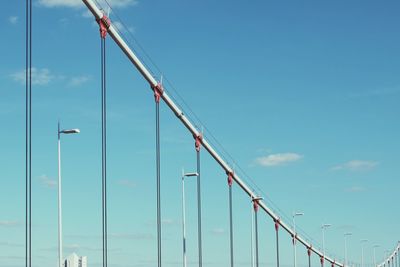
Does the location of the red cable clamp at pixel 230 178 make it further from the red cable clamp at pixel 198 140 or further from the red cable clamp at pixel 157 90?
the red cable clamp at pixel 157 90

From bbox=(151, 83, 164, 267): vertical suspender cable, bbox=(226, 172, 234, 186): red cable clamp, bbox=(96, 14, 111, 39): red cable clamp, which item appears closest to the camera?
bbox=(96, 14, 111, 39): red cable clamp

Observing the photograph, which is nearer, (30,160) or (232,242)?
(30,160)

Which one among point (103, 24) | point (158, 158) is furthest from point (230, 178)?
point (103, 24)

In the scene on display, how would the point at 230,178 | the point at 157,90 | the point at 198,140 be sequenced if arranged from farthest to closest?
the point at 230,178
the point at 198,140
the point at 157,90

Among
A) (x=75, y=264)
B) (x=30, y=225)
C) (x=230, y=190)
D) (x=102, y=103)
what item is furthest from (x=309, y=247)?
(x=30, y=225)

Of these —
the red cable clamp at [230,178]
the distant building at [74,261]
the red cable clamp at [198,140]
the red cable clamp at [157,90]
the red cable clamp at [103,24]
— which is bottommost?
the distant building at [74,261]

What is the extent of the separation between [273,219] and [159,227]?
50553mm

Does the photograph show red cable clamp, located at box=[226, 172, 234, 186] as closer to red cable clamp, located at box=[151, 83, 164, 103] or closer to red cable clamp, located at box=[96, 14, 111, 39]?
red cable clamp, located at box=[151, 83, 164, 103]

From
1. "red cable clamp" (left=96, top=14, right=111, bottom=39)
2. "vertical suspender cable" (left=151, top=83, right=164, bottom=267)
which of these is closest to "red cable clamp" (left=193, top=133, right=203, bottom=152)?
"vertical suspender cable" (left=151, top=83, right=164, bottom=267)

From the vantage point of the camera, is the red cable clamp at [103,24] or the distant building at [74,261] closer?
the red cable clamp at [103,24]

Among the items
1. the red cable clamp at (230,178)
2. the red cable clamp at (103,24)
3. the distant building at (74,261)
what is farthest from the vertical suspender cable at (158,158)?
the red cable clamp at (230,178)

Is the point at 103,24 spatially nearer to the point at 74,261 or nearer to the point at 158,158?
the point at 158,158

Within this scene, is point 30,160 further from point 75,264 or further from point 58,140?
point 75,264

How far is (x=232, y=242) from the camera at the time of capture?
215ft
